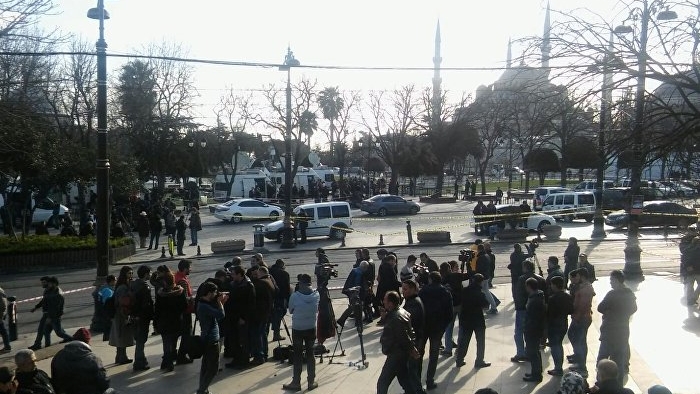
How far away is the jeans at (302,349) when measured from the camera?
32.3 ft

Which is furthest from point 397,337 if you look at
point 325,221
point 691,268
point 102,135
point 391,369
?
point 325,221

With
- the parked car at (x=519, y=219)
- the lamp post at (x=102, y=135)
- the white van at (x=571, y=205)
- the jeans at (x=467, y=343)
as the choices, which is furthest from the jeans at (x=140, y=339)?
the white van at (x=571, y=205)

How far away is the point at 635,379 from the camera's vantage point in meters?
10.6

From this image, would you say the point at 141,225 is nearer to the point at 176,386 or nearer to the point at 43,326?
the point at 43,326

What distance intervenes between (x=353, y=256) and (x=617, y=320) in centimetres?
1705

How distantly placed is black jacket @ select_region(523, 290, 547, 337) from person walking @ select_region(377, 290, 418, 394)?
2.38 m

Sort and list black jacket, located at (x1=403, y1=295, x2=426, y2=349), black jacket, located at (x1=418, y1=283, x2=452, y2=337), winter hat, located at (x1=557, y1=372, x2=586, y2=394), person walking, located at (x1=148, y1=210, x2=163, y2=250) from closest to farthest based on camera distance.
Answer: winter hat, located at (x1=557, y1=372, x2=586, y2=394), black jacket, located at (x1=403, y1=295, x2=426, y2=349), black jacket, located at (x1=418, y1=283, x2=452, y2=337), person walking, located at (x1=148, y1=210, x2=163, y2=250)

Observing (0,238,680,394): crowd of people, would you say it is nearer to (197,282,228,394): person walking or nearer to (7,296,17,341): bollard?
(197,282,228,394): person walking

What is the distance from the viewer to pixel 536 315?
10.1 m

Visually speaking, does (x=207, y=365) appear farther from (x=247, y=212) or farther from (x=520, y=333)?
(x=247, y=212)

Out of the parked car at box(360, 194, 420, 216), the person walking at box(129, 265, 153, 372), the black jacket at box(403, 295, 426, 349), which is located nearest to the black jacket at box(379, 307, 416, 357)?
the black jacket at box(403, 295, 426, 349)

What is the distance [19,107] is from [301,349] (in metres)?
12.0

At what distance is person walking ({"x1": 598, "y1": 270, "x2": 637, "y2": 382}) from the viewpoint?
1016cm

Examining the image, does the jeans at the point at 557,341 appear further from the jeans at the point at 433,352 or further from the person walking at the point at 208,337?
the person walking at the point at 208,337
